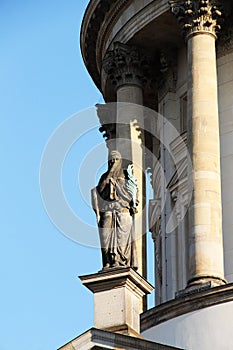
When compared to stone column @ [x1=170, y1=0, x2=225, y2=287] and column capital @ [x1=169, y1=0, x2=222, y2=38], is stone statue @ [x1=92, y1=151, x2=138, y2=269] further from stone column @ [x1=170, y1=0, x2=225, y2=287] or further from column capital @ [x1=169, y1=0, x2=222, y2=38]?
column capital @ [x1=169, y1=0, x2=222, y2=38]

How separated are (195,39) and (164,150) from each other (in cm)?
373

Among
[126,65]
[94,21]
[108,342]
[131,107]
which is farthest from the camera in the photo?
[94,21]

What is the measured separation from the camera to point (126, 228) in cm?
3303

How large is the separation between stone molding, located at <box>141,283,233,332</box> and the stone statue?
296 cm

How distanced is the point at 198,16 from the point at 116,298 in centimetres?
1066

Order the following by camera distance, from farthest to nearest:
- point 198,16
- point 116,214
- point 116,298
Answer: point 198,16 < point 116,214 < point 116,298

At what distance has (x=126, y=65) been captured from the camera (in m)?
42.7

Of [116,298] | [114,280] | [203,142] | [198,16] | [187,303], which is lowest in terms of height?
[116,298]

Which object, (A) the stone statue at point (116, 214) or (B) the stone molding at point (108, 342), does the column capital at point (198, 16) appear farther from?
(B) the stone molding at point (108, 342)

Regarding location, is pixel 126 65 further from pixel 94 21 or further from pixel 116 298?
pixel 116 298

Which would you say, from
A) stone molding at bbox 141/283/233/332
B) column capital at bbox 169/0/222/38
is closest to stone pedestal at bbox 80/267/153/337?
stone molding at bbox 141/283/233/332

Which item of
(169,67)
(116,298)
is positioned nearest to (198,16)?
(169,67)

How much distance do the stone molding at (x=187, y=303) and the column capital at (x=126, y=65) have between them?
7846 mm

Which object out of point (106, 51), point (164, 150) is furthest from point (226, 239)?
point (106, 51)
